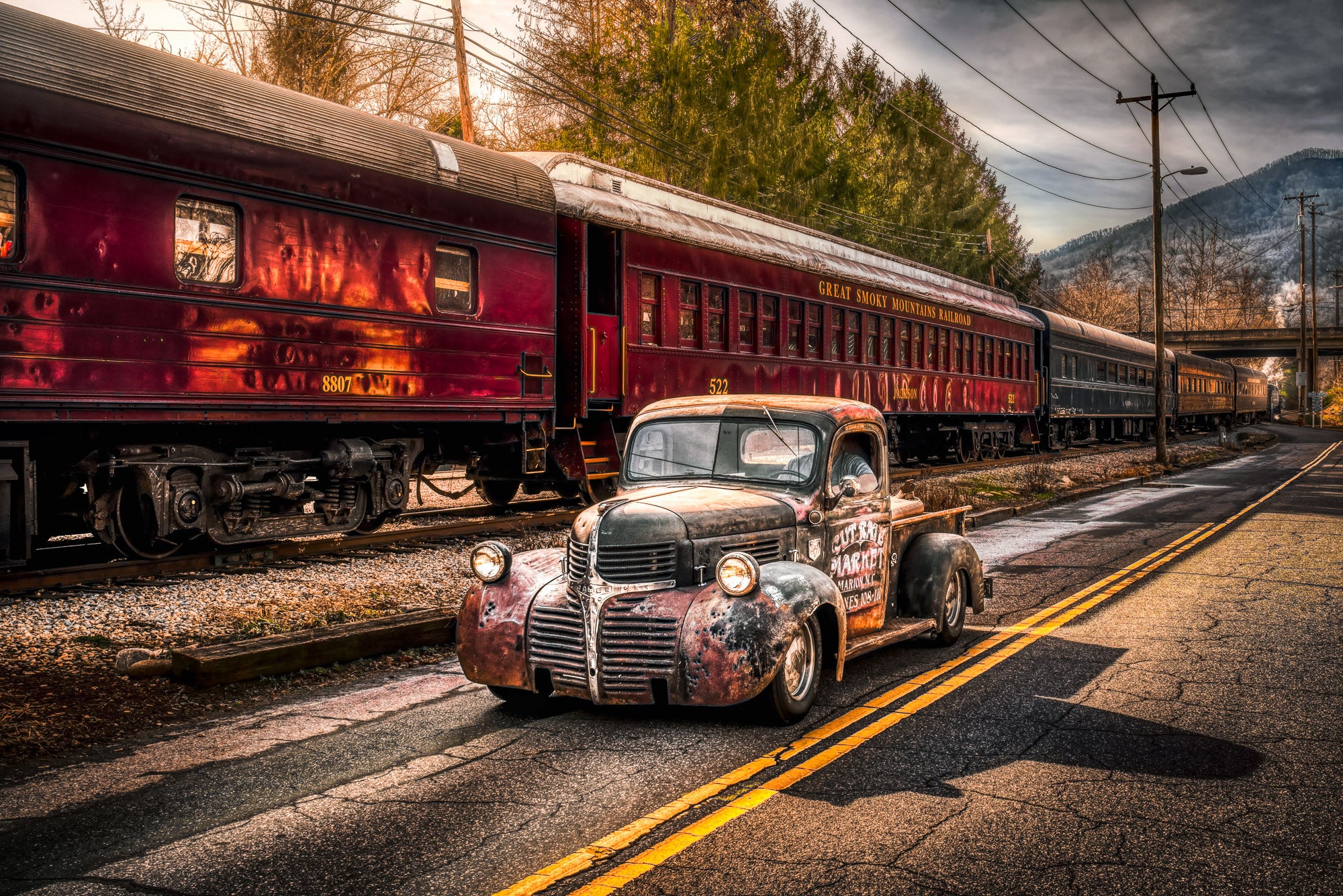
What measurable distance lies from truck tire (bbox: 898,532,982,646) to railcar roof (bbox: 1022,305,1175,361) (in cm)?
2619

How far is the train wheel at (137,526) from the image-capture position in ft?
30.5

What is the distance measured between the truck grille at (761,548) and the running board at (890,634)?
0.63 meters

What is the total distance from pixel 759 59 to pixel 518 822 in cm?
3348

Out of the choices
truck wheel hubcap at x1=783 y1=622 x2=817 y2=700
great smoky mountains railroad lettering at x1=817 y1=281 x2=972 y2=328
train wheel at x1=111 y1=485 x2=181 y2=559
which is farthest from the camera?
great smoky mountains railroad lettering at x1=817 y1=281 x2=972 y2=328

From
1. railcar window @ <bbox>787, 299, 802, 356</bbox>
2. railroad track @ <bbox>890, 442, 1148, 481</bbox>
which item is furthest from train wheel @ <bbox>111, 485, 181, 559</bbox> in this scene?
railcar window @ <bbox>787, 299, 802, 356</bbox>

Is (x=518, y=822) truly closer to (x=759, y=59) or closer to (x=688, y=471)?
(x=688, y=471)

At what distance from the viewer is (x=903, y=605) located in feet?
23.1

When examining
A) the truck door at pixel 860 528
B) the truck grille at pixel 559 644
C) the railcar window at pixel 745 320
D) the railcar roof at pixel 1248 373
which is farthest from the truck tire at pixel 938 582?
the railcar roof at pixel 1248 373

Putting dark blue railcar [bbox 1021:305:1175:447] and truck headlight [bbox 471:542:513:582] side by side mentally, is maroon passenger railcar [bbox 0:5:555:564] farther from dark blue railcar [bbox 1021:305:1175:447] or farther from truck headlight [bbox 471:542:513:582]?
dark blue railcar [bbox 1021:305:1175:447]

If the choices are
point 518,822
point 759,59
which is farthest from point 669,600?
point 759,59

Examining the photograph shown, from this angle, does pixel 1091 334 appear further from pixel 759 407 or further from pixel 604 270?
pixel 759 407

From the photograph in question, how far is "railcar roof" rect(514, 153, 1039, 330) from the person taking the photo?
13938 millimetres

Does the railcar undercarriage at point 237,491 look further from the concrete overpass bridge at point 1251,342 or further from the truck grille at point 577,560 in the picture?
the concrete overpass bridge at point 1251,342

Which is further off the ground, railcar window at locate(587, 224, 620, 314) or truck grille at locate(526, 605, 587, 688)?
railcar window at locate(587, 224, 620, 314)
